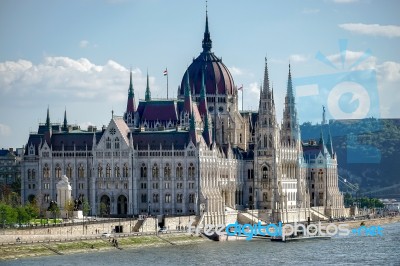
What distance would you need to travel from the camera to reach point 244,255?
174 m

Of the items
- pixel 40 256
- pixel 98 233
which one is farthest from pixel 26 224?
pixel 40 256

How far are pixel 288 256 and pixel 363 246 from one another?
71.4ft

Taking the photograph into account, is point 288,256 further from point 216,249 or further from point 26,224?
point 26,224

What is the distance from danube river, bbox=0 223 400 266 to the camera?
163m

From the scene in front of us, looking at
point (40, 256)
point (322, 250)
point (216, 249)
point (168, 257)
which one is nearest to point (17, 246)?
Answer: point (40, 256)

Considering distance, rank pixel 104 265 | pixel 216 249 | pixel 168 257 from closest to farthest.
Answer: pixel 104 265 → pixel 168 257 → pixel 216 249

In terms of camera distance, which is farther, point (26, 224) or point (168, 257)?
point (26, 224)

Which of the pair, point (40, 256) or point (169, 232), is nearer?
point (40, 256)

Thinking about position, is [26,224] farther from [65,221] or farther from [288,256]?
[288,256]

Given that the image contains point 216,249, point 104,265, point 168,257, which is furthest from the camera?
point 216,249

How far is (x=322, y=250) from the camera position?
184625 mm

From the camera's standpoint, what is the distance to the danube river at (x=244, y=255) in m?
163

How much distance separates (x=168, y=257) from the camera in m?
170

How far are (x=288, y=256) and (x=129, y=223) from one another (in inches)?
1118
